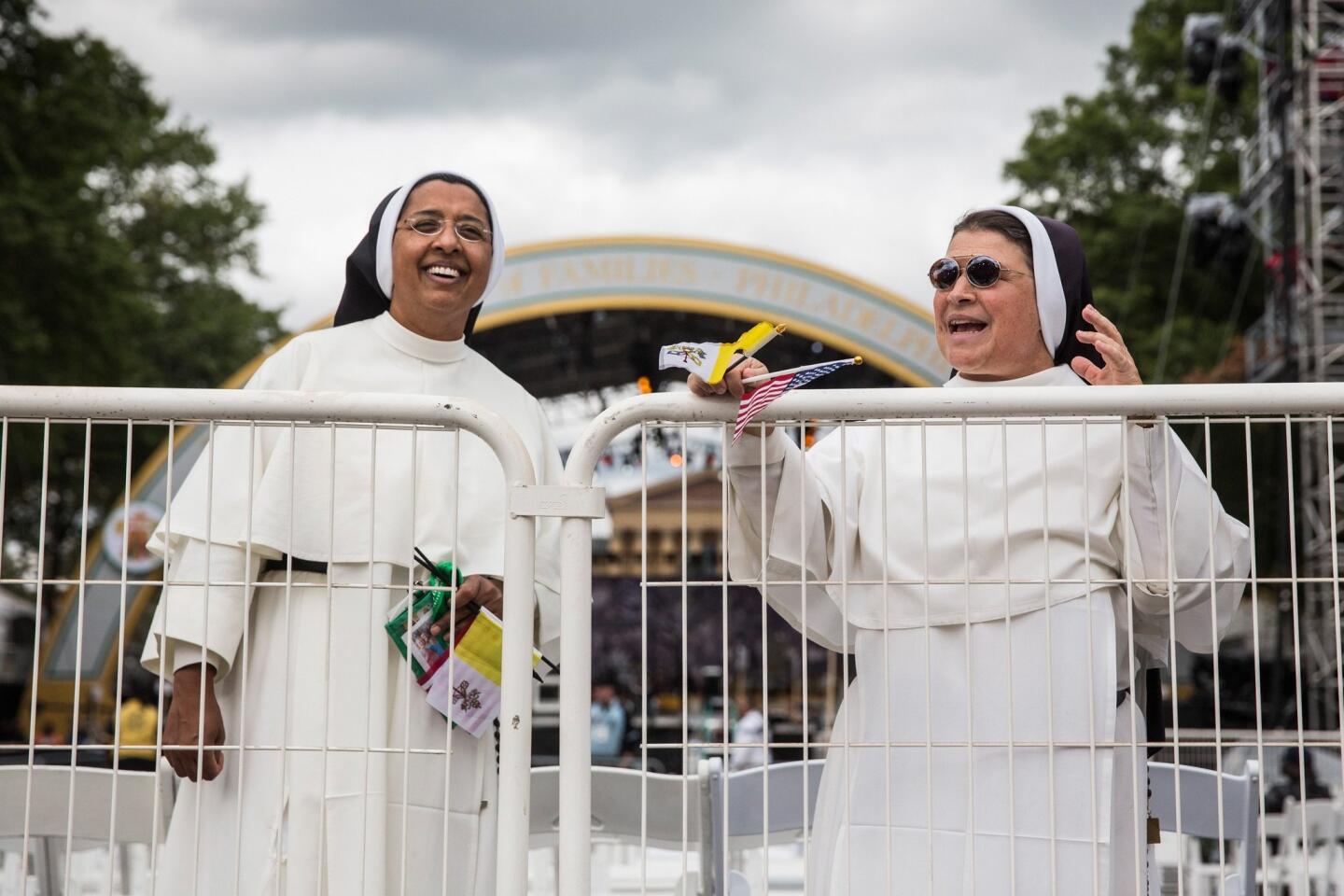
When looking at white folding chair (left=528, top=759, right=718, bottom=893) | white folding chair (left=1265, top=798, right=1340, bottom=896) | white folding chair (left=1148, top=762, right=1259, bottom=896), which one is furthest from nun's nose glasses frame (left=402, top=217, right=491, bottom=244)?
white folding chair (left=1265, top=798, right=1340, bottom=896)

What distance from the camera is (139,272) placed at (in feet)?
79.0

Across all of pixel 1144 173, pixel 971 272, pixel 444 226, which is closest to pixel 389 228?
pixel 444 226

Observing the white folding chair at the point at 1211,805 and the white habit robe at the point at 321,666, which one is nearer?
the white habit robe at the point at 321,666

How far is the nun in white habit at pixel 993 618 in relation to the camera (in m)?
2.39

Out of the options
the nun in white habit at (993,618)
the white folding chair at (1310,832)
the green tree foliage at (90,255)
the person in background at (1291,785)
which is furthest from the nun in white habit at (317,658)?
the green tree foliage at (90,255)

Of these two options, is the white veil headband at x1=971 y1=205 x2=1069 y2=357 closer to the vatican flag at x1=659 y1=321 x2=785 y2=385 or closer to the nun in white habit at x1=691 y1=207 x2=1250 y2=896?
the nun in white habit at x1=691 y1=207 x2=1250 y2=896

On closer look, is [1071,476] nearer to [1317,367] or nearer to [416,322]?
[416,322]

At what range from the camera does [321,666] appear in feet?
9.04

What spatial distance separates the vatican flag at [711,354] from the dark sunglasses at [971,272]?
1.97 feet

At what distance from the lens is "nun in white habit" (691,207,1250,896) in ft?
7.83

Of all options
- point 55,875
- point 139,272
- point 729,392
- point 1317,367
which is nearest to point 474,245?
point 729,392

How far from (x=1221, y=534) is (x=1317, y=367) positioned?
12952mm

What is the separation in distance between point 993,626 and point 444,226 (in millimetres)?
1510

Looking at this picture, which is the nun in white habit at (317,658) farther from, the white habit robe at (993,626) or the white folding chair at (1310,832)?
the white folding chair at (1310,832)
